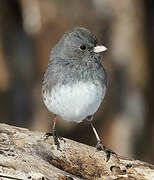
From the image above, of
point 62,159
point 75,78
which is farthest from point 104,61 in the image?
point 62,159

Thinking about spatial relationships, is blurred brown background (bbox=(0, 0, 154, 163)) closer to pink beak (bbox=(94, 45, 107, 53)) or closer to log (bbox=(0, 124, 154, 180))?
pink beak (bbox=(94, 45, 107, 53))

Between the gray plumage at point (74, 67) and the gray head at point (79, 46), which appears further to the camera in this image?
the gray head at point (79, 46)

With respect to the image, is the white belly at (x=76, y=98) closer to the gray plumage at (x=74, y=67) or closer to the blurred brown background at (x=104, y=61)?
the gray plumage at (x=74, y=67)

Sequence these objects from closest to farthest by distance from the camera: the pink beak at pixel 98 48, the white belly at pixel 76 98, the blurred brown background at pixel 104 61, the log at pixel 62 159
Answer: the log at pixel 62 159 < the white belly at pixel 76 98 < the pink beak at pixel 98 48 < the blurred brown background at pixel 104 61

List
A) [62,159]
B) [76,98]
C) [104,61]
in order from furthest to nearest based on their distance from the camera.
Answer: [104,61]
[76,98]
[62,159]

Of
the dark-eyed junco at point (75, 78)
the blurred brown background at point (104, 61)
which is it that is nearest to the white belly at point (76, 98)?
the dark-eyed junco at point (75, 78)

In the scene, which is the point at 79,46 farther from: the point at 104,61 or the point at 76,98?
the point at 104,61

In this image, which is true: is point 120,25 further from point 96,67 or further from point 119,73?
point 96,67

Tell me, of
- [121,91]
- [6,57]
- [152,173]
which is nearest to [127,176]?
[152,173]

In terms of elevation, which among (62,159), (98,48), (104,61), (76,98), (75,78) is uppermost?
(98,48)
